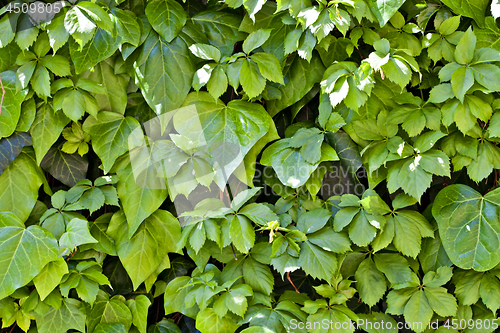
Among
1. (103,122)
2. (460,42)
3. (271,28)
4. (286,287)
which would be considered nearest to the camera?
(460,42)

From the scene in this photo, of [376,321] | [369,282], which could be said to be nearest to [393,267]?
[369,282]

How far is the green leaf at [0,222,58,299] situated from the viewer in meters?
1.25

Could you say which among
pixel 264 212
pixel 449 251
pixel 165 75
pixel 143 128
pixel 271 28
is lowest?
pixel 449 251

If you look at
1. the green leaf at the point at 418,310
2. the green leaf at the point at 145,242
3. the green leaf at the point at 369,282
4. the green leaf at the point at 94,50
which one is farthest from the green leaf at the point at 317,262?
the green leaf at the point at 94,50

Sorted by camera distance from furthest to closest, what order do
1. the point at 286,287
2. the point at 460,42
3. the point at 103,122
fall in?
the point at 286,287, the point at 103,122, the point at 460,42

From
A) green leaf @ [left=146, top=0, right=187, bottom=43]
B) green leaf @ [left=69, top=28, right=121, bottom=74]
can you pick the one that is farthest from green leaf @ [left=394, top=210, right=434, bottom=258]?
green leaf @ [left=69, top=28, right=121, bottom=74]

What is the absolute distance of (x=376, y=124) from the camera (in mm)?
1240

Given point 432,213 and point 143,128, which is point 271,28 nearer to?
point 143,128

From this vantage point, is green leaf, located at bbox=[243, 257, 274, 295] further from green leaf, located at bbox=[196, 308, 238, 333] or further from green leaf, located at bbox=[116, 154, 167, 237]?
green leaf, located at bbox=[116, 154, 167, 237]

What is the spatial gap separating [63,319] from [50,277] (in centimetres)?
20

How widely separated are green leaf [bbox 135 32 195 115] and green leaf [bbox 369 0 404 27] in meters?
A: 0.65

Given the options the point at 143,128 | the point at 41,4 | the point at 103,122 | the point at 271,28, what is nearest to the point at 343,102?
the point at 271,28

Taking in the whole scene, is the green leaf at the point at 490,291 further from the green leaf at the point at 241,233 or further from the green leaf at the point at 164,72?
the green leaf at the point at 164,72

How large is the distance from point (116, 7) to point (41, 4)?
0.89 ft
